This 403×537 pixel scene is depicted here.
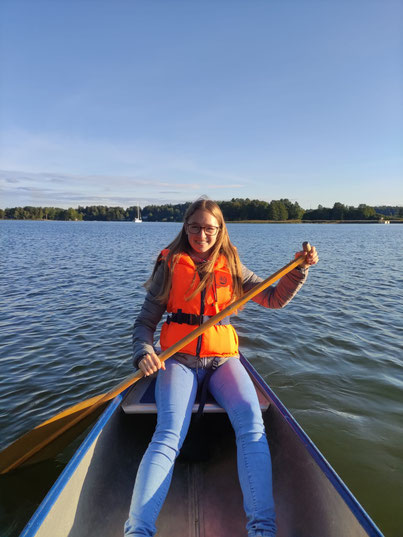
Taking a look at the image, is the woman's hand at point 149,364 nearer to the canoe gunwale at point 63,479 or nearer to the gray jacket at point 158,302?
the gray jacket at point 158,302

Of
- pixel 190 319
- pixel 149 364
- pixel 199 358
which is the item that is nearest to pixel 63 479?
pixel 149 364

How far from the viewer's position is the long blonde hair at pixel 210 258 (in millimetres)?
2945

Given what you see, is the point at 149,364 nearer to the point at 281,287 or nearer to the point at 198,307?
the point at 198,307

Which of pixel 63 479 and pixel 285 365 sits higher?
pixel 63 479

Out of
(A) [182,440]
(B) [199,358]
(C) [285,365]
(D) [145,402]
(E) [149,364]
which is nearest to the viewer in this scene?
(A) [182,440]

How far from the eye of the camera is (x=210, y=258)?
10.1ft

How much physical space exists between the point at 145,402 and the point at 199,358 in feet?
2.04

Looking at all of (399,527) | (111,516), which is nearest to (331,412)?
(399,527)

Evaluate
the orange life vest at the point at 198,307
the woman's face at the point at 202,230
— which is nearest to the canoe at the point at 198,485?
the orange life vest at the point at 198,307

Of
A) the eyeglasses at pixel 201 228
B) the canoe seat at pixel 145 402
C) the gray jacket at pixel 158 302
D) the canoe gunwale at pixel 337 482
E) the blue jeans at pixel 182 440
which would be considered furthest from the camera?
the eyeglasses at pixel 201 228

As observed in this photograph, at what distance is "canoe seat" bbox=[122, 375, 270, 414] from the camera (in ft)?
8.66

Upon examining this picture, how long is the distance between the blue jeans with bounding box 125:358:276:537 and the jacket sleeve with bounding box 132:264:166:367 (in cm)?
24

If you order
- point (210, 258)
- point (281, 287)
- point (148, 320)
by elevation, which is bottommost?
point (148, 320)

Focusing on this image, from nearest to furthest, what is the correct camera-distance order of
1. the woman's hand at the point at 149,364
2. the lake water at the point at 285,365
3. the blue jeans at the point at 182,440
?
1. the blue jeans at the point at 182,440
2. the woman's hand at the point at 149,364
3. the lake water at the point at 285,365
